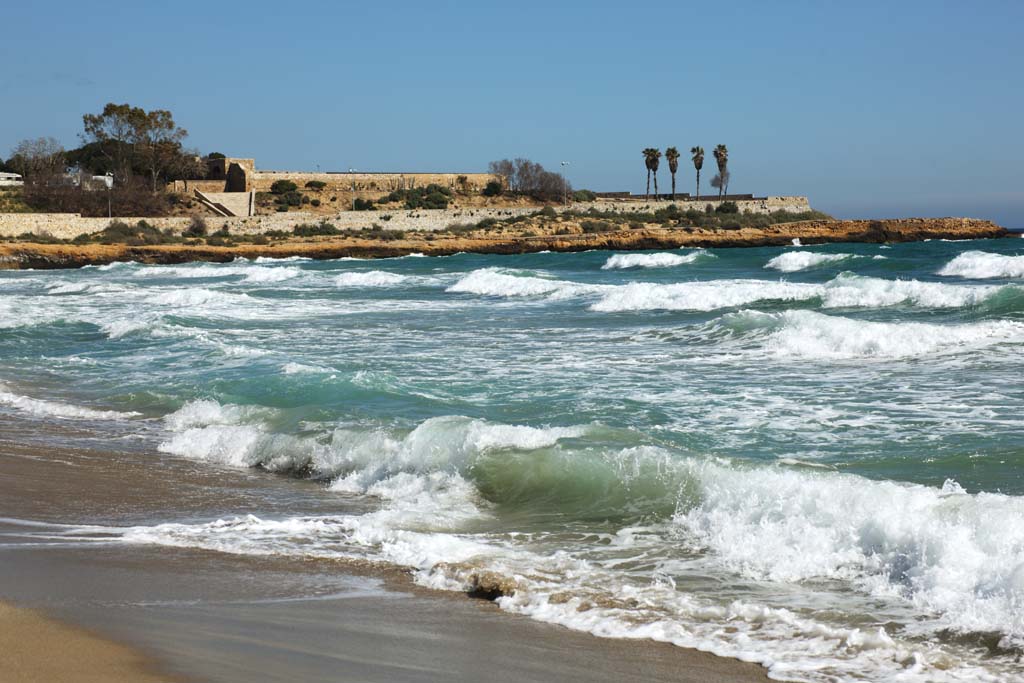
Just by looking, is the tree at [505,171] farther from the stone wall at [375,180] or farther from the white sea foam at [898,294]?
the white sea foam at [898,294]

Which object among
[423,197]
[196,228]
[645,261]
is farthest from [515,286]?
[423,197]

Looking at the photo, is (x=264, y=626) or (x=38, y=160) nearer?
(x=264, y=626)

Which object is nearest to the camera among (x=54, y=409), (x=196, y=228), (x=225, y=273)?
(x=54, y=409)

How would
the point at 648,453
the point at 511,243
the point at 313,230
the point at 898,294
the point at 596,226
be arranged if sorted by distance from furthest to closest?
the point at 596,226 → the point at 313,230 → the point at 511,243 → the point at 898,294 → the point at 648,453

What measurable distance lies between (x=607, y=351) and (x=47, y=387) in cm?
776

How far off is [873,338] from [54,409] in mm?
10797

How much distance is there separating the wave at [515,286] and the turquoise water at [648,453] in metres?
8.58

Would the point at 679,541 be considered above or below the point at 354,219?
below

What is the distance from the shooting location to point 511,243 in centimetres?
6250

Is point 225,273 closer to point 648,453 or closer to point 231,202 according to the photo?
point 231,202

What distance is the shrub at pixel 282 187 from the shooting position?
86.4 m

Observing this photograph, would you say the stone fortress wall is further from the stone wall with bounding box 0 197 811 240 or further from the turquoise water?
the turquoise water

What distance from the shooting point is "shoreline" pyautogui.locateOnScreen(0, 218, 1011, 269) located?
164 feet

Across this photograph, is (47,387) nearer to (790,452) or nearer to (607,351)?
(607,351)
